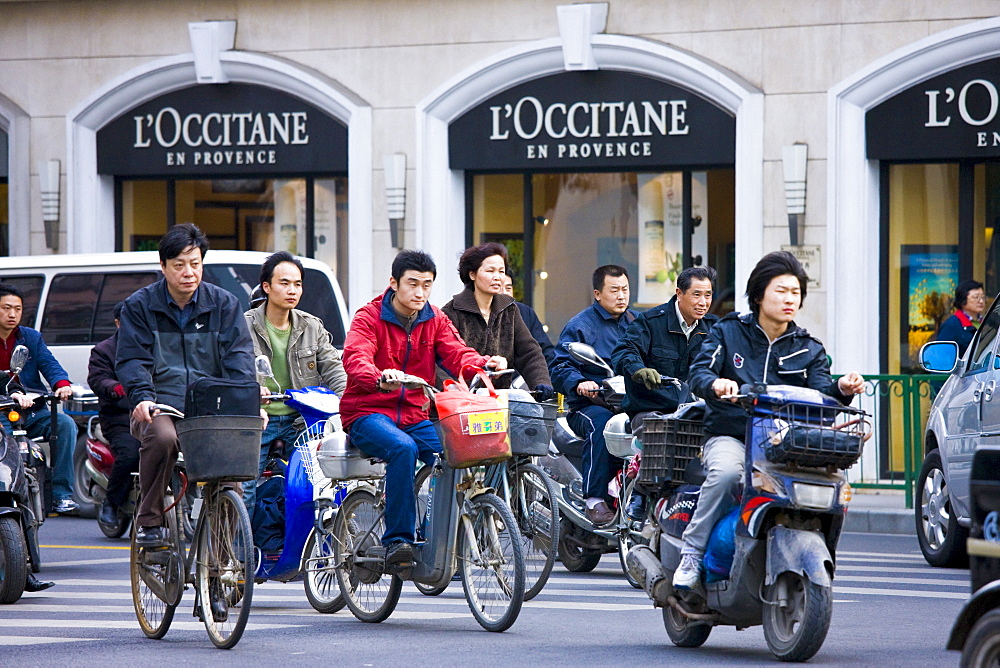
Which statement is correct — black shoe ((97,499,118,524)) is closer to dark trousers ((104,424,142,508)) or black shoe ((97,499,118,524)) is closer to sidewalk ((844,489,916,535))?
dark trousers ((104,424,142,508))

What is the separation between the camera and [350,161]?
60.0 ft

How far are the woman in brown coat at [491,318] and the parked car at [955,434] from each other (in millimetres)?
2397

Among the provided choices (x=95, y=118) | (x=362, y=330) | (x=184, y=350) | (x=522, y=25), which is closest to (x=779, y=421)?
(x=362, y=330)

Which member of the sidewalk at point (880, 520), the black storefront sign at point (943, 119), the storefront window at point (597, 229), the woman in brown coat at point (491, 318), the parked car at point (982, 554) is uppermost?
the black storefront sign at point (943, 119)

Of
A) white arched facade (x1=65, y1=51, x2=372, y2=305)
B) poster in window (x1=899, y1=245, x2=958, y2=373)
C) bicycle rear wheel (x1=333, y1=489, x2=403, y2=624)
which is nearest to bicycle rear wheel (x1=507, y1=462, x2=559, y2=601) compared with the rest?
bicycle rear wheel (x1=333, y1=489, x2=403, y2=624)

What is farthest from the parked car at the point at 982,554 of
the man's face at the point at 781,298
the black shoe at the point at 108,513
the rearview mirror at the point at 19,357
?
the black shoe at the point at 108,513

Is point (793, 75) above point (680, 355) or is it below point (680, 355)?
above

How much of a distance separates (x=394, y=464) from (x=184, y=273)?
133 cm

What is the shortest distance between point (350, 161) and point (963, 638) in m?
14.0

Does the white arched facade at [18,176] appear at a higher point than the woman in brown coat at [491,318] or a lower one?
higher

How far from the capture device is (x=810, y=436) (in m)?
6.28

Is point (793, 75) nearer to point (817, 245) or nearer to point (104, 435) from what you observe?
point (817, 245)

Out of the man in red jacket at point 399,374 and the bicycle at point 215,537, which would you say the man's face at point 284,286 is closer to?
the man in red jacket at point 399,374

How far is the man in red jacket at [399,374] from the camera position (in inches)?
302
